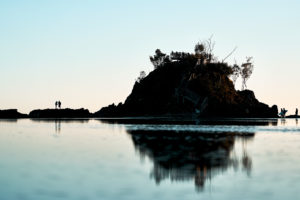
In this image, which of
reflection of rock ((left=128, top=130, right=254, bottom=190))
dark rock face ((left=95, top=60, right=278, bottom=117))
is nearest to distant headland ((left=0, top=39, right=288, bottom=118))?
dark rock face ((left=95, top=60, right=278, bottom=117))

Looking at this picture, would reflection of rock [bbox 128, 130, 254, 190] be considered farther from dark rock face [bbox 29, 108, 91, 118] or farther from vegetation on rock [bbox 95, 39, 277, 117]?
dark rock face [bbox 29, 108, 91, 118]

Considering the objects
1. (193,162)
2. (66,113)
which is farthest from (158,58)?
(193,162)

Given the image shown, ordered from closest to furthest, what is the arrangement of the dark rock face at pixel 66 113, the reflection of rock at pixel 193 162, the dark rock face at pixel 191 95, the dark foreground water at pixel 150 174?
the dark foreground water at pixel 150 174 < the reflection of rock at pixel 193 162 < the dark rock face at pixel 191 95 < the dark rock face at pixel 66 113

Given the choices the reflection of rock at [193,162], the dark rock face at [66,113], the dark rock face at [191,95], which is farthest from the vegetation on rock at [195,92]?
the reflection of rock at [193,162]

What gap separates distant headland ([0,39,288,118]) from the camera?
150 m

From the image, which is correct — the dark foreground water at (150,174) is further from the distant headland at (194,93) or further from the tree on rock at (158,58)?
the tree on rock at (158,58)

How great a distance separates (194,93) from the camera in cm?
14688

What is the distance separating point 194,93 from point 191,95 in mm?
1269

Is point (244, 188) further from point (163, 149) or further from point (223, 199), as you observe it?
point (163, 149)

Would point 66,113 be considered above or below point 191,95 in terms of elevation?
below

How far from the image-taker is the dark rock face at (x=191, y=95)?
14950 centimetres

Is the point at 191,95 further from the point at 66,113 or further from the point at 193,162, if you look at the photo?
the point at 193,162

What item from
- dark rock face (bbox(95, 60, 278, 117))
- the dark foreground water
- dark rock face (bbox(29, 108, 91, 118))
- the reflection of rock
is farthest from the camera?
dark rock face (bbox(29, 108, 91, 118))

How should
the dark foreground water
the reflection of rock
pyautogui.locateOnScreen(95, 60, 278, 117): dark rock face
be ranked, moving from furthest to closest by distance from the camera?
pyautogui.locateOnScreen(95, 60, 278, 117): dark rock face → the reflection of rock → the dark foreground water
